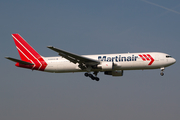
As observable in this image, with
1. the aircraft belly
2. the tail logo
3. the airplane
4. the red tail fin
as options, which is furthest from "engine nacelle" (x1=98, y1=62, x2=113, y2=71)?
the red tail fin

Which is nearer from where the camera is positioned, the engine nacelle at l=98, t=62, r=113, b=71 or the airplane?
the engine nacelle at l=98, t=62, r=113, b=71

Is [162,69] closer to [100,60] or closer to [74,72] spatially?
[100,60]

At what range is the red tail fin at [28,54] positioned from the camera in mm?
47844

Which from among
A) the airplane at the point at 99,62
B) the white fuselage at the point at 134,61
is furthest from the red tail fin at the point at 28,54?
the white fuselage at the point at 134,61

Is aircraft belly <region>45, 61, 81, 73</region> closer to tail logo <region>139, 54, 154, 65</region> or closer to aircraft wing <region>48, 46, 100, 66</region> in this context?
aircraft wing <region>48, 46, 100, 66</region>

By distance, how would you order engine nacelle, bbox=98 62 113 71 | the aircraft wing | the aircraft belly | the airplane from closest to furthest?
the aircraft wing, engine nacelle, bbox=98 62 113 71, the airplane, the aircraft belly

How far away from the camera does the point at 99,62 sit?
4509cm

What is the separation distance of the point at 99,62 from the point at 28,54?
44.5 feet

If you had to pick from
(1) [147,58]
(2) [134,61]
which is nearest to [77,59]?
(2) [134,61]

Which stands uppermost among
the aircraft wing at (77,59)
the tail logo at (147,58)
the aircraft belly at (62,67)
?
the tail logo at (147,58)

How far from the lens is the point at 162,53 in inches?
1815

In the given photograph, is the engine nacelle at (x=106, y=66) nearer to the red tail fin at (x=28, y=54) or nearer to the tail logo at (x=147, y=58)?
the tail logo at (x=147, y=58)

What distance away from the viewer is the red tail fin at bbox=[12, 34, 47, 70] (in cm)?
4784

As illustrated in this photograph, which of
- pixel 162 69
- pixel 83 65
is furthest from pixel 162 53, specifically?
pixel 83 65
